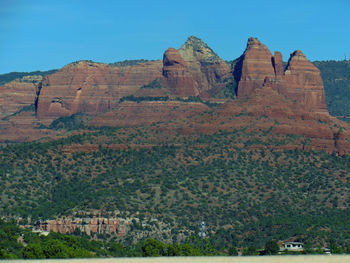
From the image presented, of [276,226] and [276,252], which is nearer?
[276,252]

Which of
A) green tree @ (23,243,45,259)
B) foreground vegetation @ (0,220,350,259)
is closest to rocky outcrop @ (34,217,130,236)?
foreground vegetation @ (0,220,350,259)

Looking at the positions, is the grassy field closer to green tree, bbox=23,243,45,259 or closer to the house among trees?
green tree, bbox=23,243,45,259

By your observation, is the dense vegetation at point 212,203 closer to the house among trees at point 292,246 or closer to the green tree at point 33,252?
the house among trees at point 292,246

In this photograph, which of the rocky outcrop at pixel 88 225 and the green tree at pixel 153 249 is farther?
the rocky outcrop at pixel 88 225

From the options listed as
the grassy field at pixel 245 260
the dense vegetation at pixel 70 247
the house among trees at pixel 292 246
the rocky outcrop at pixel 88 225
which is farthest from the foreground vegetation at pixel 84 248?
the grassy field at pixel 245 260

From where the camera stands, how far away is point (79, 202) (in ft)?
607

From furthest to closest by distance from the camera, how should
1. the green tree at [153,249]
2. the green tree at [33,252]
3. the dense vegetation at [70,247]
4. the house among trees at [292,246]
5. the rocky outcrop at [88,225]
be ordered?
the rocky outcrop at [88,225] → the house among trees at [292,246] → the green tree at [153,249] → the dense vegetation at [70,247] → the green tree at [33,252]

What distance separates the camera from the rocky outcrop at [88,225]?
170 m

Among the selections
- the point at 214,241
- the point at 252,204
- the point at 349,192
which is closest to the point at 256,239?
the point at 214,241

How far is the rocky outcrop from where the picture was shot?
558ft

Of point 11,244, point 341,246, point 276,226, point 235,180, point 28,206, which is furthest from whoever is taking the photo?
point 235,180

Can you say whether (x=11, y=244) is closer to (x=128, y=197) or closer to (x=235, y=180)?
(x=128, y=197)

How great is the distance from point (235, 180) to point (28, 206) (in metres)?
34.9

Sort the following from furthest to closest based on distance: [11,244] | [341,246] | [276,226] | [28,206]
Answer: [28,206], [276,226], [341,246], [11,244]
